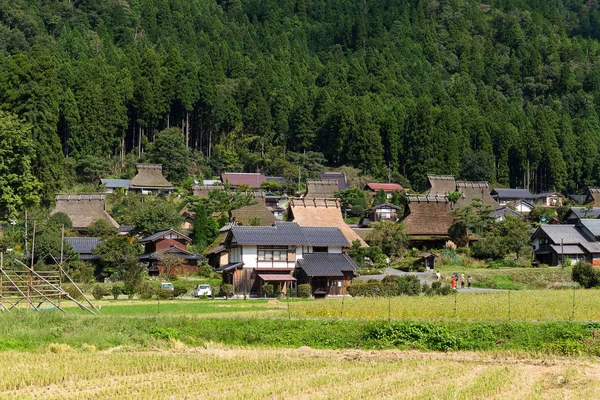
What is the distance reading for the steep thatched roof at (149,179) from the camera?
5178 cm

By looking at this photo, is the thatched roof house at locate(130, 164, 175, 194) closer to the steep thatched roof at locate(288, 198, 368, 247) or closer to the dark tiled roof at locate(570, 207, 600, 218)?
the steep thatched roof at locate(288, 198, 368, 247)

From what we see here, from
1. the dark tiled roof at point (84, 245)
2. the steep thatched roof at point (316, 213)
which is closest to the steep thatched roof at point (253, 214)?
the steep thatched roof at point (316, 213)

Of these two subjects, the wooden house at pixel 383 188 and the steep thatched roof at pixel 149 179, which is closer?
the steep thatched roof at pixel 149 179

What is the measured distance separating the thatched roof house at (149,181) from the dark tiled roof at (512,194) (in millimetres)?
23769

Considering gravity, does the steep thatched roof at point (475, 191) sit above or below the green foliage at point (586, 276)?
above

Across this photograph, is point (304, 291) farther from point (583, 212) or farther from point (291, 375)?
point (583, 212)

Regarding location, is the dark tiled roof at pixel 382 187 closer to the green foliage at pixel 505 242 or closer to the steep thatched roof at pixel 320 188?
the steep thatched roof at pixel 320 188

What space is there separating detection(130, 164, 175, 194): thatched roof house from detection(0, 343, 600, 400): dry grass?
35225 millimetres

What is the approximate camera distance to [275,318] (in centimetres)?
2028

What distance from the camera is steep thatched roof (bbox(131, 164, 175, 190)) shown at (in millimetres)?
51781

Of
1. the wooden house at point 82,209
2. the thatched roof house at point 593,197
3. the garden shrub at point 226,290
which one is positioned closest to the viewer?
the garden shrub at point 226,290

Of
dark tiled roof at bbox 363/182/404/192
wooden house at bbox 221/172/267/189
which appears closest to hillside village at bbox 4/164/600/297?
wooden house at bbox 221/172/267/189

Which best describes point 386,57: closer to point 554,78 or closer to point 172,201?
point 554,78

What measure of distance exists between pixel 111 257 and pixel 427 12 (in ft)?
269
